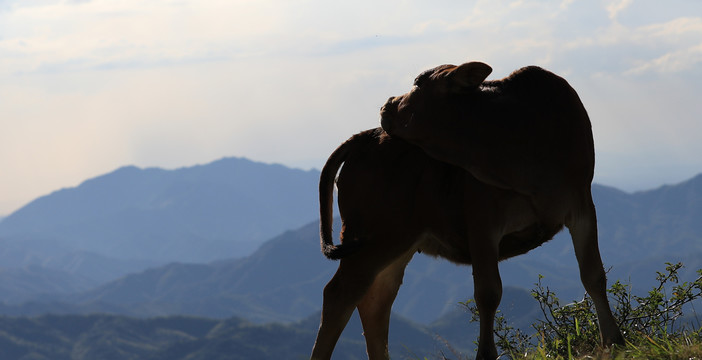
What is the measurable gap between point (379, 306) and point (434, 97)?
232cm

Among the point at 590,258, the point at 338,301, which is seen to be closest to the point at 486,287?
the point at 590,258

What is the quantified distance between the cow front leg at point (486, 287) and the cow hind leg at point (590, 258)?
766 mm

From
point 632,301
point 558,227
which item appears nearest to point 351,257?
point 558,227

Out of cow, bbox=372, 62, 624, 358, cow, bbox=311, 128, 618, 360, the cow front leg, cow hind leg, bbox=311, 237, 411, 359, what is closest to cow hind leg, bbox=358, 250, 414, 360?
cow, bbox=311, 128, 618, 360

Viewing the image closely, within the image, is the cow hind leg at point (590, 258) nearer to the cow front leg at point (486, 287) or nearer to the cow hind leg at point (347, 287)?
the cow front leg at point (486, 287)

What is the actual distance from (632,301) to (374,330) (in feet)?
10.5

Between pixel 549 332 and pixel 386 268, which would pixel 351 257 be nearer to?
pixel 386 268

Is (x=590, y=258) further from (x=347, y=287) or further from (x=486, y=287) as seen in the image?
(x=347, y=287)

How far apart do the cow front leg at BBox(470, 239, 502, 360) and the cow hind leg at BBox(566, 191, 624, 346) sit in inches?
30.1

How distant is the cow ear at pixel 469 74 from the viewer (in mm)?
7520

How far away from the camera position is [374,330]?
29.1ft

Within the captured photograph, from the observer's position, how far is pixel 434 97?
770 centimetres

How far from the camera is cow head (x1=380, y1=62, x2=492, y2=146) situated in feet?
24.9

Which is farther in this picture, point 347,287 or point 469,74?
point 347,287
